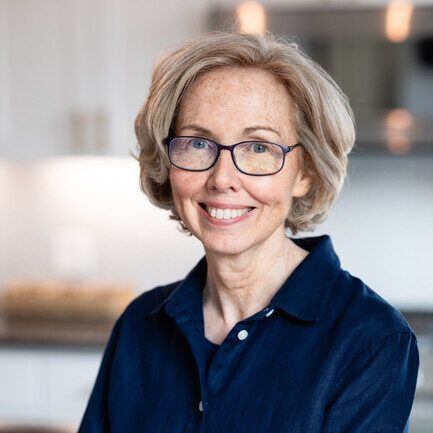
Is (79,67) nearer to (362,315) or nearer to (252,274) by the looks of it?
(252,274)

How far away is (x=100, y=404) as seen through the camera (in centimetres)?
143

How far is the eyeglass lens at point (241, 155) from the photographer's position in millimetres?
1222

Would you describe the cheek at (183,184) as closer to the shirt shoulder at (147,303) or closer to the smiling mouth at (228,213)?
the smiling mouth at (228,213)

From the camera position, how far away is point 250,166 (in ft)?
4.02

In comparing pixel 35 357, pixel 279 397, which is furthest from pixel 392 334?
pixel 35 357

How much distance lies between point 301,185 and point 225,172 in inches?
7.1

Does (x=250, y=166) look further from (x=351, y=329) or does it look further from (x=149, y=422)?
(x=149, y=422)

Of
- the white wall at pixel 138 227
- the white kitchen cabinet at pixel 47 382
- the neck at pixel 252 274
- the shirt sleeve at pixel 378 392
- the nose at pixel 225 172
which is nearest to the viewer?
the shirt sleeve at pixel 378 392

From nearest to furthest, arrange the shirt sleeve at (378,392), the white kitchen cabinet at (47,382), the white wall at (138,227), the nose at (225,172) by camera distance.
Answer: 1. the shirt sleeve at (378,392)
2. the nose at (225,172)
3. the white kitchen cabinet at (47,382)
4. the white wall at (138,227)

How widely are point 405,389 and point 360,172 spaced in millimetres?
2580

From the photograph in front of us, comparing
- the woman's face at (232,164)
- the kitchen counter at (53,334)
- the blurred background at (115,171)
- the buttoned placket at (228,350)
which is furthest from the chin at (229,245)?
the kitchen counter at (53,334)

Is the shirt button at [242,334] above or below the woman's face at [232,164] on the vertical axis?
below

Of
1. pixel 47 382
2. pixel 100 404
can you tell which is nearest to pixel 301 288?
pixel 100 404

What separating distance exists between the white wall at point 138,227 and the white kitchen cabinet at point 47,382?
1.98 feet
